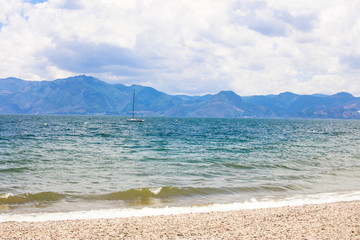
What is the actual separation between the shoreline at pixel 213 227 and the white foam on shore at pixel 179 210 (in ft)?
4.49

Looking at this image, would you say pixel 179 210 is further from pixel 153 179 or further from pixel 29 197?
pixel 29 197

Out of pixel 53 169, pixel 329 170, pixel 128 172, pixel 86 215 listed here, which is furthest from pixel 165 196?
pixel 329 170

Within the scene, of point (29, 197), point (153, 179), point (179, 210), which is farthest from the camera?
point (153, 179)

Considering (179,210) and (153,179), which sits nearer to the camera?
(179,210)

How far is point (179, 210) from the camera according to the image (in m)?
13.9

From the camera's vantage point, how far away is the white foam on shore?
12.4m

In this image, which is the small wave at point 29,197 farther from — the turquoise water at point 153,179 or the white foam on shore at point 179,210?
the white foam on shore at point 179,210

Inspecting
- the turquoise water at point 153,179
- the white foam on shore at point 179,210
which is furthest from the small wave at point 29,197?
the white foam on shore at point 179,210

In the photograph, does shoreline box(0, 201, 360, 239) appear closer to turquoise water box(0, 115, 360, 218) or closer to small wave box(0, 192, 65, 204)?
turquoise water box(0, 115, 360, 218)

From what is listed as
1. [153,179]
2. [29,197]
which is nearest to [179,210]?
[153,179]

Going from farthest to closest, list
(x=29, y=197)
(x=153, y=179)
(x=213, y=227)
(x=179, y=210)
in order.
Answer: (x=153, y=179)
(x=29, y=197)
(x=179, y=210)
(x=213, y=227)

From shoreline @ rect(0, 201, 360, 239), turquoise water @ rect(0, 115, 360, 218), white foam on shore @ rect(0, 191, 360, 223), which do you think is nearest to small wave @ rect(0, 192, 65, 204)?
turquoise water @ rect(0, 115, 360, 218)

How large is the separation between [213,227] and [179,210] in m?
4.18

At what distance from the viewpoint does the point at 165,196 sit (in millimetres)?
16562
